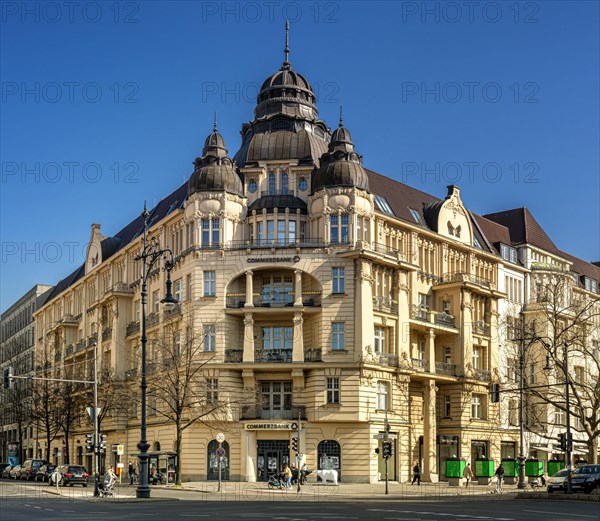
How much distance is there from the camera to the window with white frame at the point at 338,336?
211 feet

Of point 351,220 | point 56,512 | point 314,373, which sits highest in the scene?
point 351,220

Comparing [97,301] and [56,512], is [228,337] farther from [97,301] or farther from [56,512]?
[56,512]

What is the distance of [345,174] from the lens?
65750mm

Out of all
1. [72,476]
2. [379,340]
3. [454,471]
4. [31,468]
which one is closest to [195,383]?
[72,476]

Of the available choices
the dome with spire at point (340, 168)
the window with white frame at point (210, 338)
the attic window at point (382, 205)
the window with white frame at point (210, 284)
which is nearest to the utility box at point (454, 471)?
the window with white frame at point (210, 338)

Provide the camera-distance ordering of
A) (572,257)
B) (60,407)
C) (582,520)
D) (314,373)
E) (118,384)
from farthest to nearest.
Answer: (572,257), (60,407), (118,384), (314,373), (582,520)

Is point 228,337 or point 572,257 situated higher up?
point 572,257

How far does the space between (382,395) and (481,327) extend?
14.7 metres

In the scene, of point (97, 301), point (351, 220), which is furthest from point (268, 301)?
point (97, 301)

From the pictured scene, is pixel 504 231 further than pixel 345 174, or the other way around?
pixel 504 231

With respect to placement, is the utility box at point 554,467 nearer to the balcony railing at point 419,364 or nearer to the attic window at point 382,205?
the balcony railing at point 419,364

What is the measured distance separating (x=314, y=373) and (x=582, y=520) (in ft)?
117

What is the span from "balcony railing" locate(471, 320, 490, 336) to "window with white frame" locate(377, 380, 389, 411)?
12702 millimetres

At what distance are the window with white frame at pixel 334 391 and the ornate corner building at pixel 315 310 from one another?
147 mm
